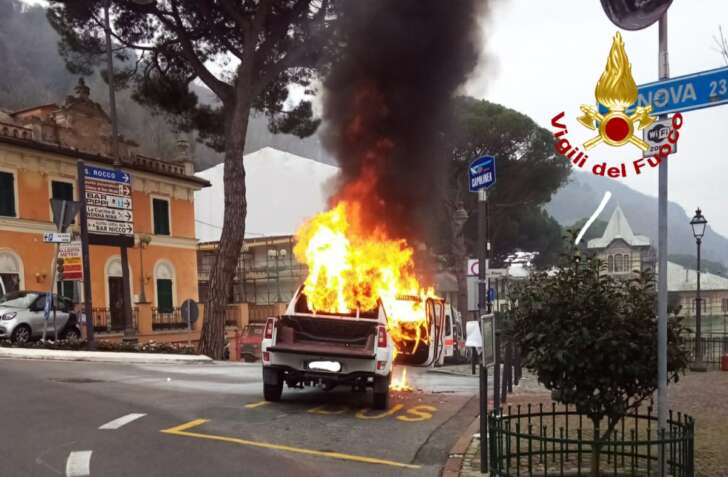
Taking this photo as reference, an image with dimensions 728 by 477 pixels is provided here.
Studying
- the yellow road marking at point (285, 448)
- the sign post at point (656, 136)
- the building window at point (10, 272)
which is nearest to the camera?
the sign post at point (656, 136)

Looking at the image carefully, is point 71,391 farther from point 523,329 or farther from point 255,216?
point 255,216

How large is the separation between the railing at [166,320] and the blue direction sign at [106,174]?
909 centimetres

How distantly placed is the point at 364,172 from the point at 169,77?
10.3m

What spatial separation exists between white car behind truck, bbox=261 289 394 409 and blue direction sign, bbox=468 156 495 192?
3.29 m

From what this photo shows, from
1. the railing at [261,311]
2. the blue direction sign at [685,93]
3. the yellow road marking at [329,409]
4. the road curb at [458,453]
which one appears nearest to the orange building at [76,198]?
the railing at [261,311]

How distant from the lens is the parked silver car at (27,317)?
16.2 m

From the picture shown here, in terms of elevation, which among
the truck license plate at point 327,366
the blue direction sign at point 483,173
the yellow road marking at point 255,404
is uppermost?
the blue direction sign at point 483,173

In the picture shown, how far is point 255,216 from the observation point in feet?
153

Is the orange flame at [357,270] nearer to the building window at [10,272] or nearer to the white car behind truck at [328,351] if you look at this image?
the white car behind truck at [328,351]

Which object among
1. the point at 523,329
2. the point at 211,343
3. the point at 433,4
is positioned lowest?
the point at 211,343

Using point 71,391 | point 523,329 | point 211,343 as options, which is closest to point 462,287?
point 211,343

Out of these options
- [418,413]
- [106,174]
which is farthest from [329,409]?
[106,174]

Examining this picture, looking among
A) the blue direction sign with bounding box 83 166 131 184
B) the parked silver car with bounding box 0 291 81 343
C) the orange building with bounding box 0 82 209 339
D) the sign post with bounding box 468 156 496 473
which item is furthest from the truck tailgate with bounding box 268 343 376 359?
the orange building with bounding box 0 82 209 339

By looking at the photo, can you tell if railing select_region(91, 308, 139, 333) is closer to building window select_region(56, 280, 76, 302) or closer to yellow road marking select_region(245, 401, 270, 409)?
building window select_region(56, 280, 76, 302)
